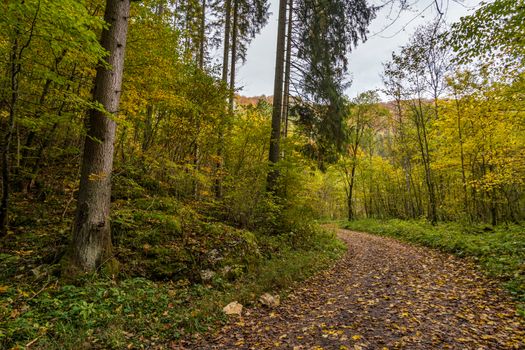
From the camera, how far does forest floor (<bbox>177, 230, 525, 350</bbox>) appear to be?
3.55 m

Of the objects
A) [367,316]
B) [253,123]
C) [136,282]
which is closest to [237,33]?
[253,123]

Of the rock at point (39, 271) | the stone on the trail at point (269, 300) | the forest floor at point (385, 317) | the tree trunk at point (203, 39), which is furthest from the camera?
the tree trunk at point (203, 39)

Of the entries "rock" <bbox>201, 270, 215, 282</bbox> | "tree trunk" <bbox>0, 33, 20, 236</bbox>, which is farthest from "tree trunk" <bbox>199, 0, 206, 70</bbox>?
"rock" <bbox>201, 270, 215, 282</bbox>

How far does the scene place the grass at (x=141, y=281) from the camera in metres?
Answer: 3.31

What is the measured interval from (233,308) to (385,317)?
2.50m

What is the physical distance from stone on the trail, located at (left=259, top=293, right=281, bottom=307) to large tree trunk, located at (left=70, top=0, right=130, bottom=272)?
2920mm

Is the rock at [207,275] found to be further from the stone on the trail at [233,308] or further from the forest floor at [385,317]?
the forest floor at [385,317]

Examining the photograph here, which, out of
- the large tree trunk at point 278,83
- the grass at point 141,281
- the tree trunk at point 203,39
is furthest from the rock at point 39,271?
the tree trunk at point 203,39

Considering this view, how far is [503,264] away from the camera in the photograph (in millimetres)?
6379

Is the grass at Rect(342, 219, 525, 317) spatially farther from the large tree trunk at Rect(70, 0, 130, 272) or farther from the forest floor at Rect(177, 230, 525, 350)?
the large tree trunk at Rect(70, 0, 130, 272)

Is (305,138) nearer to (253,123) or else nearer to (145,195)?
(253,123)

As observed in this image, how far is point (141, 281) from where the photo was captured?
473 cm

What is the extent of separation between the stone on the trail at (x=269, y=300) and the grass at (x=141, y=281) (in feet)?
0.52

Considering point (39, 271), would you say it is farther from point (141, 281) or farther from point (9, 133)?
point (9, 133)
